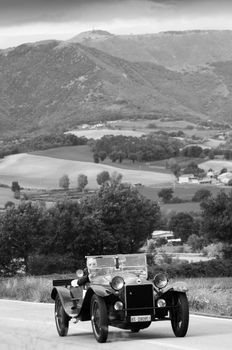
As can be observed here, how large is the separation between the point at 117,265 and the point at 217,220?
8041 cm

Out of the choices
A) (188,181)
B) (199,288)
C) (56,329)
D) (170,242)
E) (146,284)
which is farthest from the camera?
(188,181)

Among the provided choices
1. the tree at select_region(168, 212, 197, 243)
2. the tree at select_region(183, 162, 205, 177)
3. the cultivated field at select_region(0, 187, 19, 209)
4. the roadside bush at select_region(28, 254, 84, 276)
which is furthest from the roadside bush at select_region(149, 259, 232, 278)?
the tree at select_region(183, 162, 205, 177)

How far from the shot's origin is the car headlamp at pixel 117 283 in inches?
577

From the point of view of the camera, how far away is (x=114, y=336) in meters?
15.1

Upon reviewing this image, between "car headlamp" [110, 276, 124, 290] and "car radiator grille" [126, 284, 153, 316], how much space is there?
0.14m

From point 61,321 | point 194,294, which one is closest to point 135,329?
point 61,321

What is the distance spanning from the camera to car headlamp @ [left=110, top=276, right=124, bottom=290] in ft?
48.1

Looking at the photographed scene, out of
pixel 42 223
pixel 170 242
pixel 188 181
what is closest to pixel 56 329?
pixel 42 223

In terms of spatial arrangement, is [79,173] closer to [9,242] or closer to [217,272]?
[9,242]

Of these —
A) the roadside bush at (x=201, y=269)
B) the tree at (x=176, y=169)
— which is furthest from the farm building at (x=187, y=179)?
the roadside bush at (x=201, y=269)

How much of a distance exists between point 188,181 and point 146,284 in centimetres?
16155

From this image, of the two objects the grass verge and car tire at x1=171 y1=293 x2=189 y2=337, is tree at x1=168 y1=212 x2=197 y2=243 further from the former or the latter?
car tire at x1=171 y1=293 x2=189 y2=337

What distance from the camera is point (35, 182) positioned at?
178m

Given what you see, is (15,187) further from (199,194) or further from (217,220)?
(217,220)
